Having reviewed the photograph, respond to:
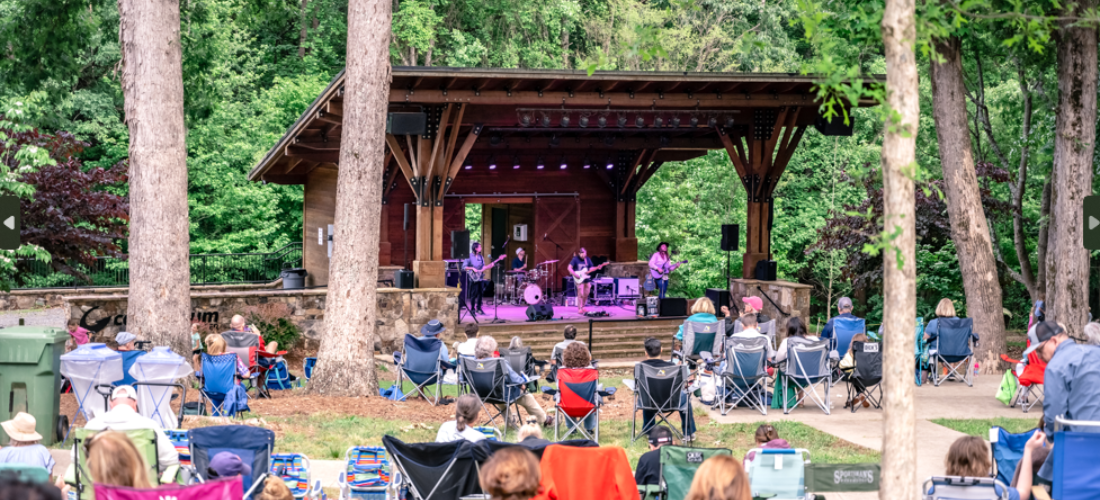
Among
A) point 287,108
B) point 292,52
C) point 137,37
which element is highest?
point 292,52

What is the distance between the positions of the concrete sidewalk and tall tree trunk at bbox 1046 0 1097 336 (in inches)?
63.7

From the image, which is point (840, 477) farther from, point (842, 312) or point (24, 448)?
point (842, 312)

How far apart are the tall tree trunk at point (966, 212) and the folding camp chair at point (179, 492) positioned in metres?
11.3

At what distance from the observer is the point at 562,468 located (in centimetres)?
574

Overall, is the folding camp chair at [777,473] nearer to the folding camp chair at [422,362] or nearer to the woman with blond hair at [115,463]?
the woman with blond hair at [115,463]

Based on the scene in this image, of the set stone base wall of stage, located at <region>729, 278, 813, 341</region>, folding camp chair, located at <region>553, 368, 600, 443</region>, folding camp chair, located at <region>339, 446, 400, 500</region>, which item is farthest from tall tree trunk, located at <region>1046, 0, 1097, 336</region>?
folding camp chair, located at <region>339, 446, 400, 500</region>

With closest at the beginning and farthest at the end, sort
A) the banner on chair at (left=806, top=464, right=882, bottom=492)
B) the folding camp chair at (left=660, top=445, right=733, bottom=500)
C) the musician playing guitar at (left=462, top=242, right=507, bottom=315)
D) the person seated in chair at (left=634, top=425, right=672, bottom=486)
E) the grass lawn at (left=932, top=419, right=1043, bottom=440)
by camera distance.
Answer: the banner on chair at (left=806, top=464, right=882, bottom=492) → the folding camp chair at (left=660, top=445, right=733, bottom=500) → the person seated in chair at (left=634, top=425, right=672, bottom=486) → the grass lawn at (left=932, top=419, right=1043, bottom=440) → the musician playing guitar at (left=462, top=242, right=507, bottom=315)

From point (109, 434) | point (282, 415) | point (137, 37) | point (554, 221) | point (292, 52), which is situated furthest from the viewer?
point (292, 52)

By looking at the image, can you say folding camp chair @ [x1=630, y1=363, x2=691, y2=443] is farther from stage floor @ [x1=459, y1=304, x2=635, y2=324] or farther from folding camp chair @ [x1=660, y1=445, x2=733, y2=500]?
stage floor @ [x1=459, y1=304, x2=635, y2=324]

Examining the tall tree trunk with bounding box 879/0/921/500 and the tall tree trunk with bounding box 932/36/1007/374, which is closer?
the tall tree trunk with bounding box 879/0/921/500

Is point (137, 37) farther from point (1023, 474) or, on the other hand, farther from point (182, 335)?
point (1023, 474)

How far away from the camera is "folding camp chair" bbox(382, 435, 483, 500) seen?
235 inches

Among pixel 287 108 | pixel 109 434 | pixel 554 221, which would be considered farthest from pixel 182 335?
pixel 287 108

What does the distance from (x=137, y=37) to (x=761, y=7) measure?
21131mm
